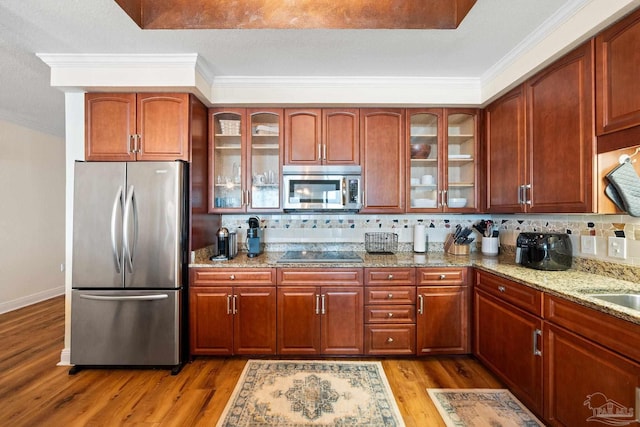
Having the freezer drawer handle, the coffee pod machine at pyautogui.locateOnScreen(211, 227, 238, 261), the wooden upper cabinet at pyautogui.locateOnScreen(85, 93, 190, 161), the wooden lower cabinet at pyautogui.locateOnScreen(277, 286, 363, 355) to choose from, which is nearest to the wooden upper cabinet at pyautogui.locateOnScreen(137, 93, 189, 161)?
the wooden upper cabinet at pyautogui.locateOnScreen(85, 93, 190, 161)

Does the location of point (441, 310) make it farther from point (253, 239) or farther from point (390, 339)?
point (253, 239)

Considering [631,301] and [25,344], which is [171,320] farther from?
[631,301]

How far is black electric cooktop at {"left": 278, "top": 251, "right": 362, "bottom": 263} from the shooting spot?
8.39 ft

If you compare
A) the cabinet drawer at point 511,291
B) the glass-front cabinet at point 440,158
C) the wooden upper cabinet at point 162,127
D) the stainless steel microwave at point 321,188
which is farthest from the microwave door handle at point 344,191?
the wooden upper cabinet at point 162,127

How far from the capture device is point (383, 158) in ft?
9.16

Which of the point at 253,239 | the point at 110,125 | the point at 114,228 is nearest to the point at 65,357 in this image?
the point at 114,228

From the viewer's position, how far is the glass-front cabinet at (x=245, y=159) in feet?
9.09

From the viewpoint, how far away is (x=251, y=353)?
2.46 metres

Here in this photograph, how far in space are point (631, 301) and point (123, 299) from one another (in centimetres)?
328

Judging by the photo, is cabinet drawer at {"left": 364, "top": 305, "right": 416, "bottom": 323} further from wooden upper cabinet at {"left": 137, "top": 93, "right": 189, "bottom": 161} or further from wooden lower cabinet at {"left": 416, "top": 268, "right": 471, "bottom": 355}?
wooden upper cabinet at {"left": 137, "top": 93, "right": 189, "bottom": 161}

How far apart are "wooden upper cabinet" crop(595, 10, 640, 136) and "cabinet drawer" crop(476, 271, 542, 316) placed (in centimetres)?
100

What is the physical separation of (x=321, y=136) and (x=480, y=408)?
7.93 ft

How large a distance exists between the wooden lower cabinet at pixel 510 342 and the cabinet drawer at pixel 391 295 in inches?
20.9

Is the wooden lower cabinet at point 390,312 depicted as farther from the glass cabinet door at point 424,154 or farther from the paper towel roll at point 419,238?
the glass cabinet door at point 424,154
